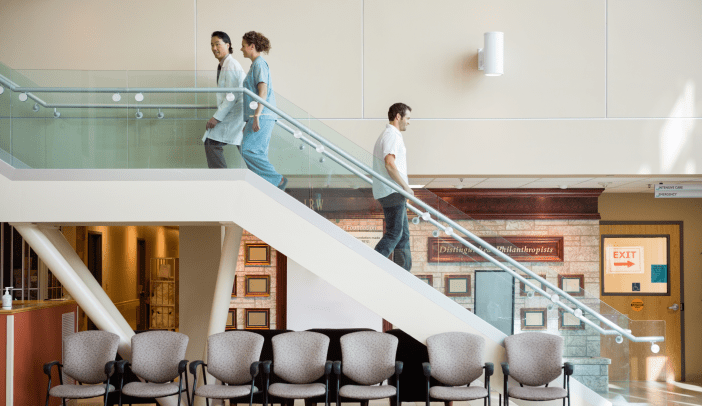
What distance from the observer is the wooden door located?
1018 cm

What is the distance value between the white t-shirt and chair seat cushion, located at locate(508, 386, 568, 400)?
6.88ft

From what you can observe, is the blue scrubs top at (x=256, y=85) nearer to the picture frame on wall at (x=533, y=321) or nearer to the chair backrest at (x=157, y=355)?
the chair backrest at (x=157, y=355)

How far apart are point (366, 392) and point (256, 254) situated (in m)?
4.96

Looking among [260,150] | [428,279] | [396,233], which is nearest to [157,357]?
[260,150]

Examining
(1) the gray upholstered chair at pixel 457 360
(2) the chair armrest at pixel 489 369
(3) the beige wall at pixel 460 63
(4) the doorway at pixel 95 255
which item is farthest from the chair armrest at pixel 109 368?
(4) the doorway at pixel 95 255

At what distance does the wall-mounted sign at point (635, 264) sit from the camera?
1049 centimetres

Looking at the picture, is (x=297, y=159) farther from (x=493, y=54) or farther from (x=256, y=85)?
(x=493, y=54)

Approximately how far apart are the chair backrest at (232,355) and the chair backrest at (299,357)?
0.20 meters

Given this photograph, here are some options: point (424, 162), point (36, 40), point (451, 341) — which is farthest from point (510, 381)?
point (36, 40)

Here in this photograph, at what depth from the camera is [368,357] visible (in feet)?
19.6

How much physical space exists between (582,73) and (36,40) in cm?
686

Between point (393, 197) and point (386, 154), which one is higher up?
point (386, 154)

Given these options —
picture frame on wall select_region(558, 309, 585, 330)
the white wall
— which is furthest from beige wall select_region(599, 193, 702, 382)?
picture frame on wall select_region(558, 309, 585, 330)

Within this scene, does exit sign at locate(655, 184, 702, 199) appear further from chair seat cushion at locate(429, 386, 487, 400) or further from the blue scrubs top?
the blue scrubs top
